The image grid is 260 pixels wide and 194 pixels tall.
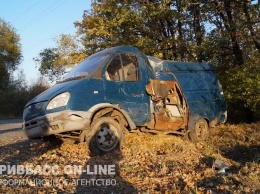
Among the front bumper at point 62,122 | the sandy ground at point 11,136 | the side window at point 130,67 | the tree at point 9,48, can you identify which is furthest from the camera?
the tree at point 9,48

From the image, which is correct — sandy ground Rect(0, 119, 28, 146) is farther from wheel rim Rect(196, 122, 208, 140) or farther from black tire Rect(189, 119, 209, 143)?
wheel rim Rect(196, 122, 208, 140)

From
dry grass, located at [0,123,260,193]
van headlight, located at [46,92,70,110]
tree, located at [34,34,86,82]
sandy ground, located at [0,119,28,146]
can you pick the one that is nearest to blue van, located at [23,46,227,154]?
van headlight, located at [46,92,70,110]

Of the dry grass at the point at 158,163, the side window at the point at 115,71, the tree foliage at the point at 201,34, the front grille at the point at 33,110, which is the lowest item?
the dry grass at the point at 158,163

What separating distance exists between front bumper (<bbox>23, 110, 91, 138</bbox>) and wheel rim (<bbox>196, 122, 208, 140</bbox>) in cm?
417

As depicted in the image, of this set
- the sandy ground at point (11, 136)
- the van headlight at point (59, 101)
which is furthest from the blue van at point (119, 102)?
the sandy ground at point (11, 136)

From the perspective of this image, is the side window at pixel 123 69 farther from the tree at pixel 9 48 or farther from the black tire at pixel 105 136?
the tree at pixel 9 48

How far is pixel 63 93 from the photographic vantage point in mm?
6000

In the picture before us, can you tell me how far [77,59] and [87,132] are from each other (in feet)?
49.5

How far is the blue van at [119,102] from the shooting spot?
236 inches

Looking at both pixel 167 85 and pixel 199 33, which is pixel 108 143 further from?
pixel 199 33

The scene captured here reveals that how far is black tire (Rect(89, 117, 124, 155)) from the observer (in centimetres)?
606

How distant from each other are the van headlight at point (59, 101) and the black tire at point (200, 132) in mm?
4345

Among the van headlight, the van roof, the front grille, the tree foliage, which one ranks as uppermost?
the tree foliage

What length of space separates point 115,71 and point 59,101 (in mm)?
1599
